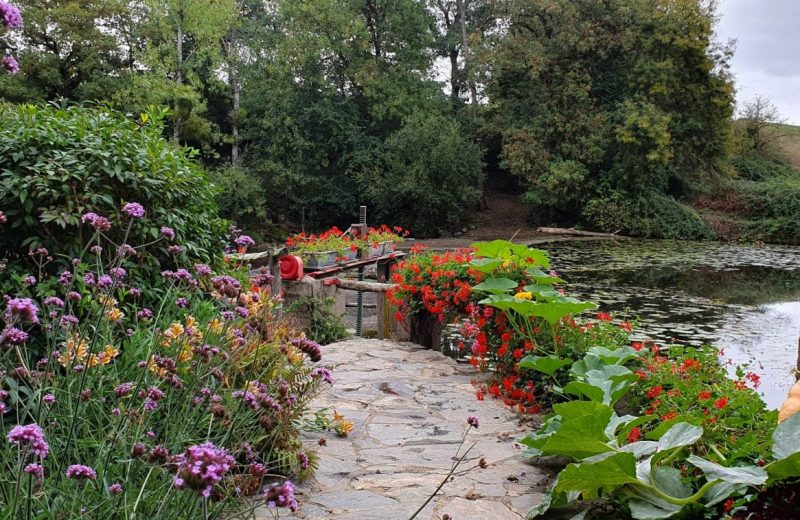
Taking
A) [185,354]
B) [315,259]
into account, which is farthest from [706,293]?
[185,354]

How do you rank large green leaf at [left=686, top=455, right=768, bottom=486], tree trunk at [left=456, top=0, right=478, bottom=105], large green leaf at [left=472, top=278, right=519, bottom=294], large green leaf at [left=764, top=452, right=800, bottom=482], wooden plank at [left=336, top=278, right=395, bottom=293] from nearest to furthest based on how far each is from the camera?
large green leaf at [left=764, top=452, right=800, bottom=482]
large green leaf at [left=686, top=455, right=768, bottom=486]
large green leaf at [left=472, top=278, right=519, bottom=294]
wooden plank at [left=336, top=278, right=395, bottom=293]
tree trunk at [left=456, top=0, right=478, bottom=105]

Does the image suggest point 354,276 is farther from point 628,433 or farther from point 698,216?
point 698,216

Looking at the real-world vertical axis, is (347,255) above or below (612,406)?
above

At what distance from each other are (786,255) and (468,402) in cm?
1514

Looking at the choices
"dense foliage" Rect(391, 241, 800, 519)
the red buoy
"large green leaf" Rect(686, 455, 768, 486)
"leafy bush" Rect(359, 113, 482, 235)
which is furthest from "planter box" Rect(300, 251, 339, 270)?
"leafy bush" Rect(359, 113, 482, 235)

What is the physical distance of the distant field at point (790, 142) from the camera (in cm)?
2605

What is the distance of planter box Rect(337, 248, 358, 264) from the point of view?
7.72 m

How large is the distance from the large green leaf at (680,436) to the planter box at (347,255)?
583 cm

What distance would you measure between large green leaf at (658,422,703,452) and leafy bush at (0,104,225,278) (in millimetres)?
2115

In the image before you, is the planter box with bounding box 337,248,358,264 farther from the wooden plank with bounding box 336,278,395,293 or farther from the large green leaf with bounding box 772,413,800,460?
the large green leaf with bounding box 772,413,800,460

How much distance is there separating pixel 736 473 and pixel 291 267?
511cm

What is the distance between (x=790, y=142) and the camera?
89.2 ft

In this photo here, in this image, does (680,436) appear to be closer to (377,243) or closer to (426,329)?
(426,329)

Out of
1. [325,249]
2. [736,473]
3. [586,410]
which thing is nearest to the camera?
[736,473]
